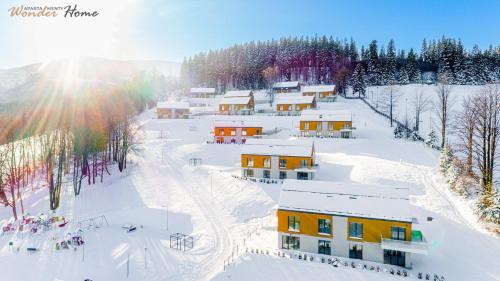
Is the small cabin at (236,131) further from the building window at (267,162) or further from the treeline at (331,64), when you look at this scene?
the treeline at (331,64)

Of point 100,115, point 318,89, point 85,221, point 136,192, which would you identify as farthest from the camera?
point 318,89

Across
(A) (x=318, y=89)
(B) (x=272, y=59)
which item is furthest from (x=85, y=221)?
(B) (x=272, y=59)

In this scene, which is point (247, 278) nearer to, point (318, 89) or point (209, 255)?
point (209, 255)

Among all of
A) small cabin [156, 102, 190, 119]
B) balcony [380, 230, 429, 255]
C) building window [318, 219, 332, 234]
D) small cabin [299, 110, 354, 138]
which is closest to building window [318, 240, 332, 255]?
building window [318, 219, 332, 234]

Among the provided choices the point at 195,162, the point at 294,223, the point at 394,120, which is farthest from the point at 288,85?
the point at 294,223

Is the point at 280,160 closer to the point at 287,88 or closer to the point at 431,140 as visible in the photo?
the point at 431,140

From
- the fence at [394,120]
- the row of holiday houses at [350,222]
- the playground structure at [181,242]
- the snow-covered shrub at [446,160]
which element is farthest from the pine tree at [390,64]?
the playground structure at [181,242]

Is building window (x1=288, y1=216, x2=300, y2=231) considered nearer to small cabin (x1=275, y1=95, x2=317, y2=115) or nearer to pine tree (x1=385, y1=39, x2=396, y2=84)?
small cabin (x1=275, y1=95, x2=317, y2=115)
